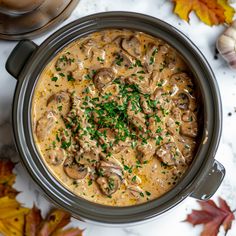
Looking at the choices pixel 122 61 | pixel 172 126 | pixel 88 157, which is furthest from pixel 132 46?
pixel 88 157

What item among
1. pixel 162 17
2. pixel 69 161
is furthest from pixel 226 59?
pixel 69 161

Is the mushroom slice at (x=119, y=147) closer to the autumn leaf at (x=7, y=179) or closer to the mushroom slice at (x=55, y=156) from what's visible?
the mushroom slice at (x=55, y=156)

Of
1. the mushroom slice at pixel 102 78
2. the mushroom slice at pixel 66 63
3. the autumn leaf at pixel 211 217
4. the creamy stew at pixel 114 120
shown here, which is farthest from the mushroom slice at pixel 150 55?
the autumn leaf at pixel 211 217

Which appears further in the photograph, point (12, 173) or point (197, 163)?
point (12, 173)

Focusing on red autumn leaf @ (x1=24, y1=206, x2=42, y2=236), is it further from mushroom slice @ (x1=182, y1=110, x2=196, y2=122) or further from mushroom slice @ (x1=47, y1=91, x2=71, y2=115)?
mushroom slice @ (x1=182, y1=110, x2=196, y2=122)

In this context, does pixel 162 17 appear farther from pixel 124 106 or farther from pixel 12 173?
pixel 12 173

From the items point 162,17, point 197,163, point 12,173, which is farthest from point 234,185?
point 12,173

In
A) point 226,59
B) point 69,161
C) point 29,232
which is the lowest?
point 29,232

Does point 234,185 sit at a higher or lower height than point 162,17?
lower
